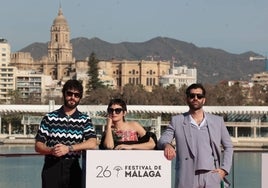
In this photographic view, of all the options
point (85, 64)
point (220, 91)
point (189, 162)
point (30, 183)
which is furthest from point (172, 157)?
point (85, 64)

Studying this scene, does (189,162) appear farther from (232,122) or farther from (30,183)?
(232,122)

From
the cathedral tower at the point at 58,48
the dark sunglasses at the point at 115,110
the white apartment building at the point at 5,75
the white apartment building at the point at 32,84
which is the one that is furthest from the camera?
the cathedral tower at the point at 58,48

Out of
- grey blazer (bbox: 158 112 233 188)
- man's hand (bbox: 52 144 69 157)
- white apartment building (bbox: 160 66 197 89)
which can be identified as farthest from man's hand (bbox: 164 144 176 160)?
white apartment building (bbox: 160 66 197 89)

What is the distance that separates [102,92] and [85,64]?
207ft

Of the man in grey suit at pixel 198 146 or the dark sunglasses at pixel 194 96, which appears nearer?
the man in grey suit at pixel 198 146

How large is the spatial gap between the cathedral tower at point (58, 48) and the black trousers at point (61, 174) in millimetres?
153528

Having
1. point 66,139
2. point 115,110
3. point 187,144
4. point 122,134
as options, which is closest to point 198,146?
point 187,144

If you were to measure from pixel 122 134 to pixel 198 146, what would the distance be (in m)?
0.52

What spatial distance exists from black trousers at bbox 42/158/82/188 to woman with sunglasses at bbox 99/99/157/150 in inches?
9.7

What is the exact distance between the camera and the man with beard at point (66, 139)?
5.57m

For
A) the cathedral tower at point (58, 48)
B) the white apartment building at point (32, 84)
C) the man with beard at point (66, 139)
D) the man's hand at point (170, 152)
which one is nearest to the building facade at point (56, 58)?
the cathedral tower at point (58, 48)

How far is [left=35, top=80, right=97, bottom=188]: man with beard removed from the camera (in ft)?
18.3

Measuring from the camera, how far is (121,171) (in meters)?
5.33

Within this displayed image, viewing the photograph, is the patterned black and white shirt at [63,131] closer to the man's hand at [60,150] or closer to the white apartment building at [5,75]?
the man's hand at [60,150]
